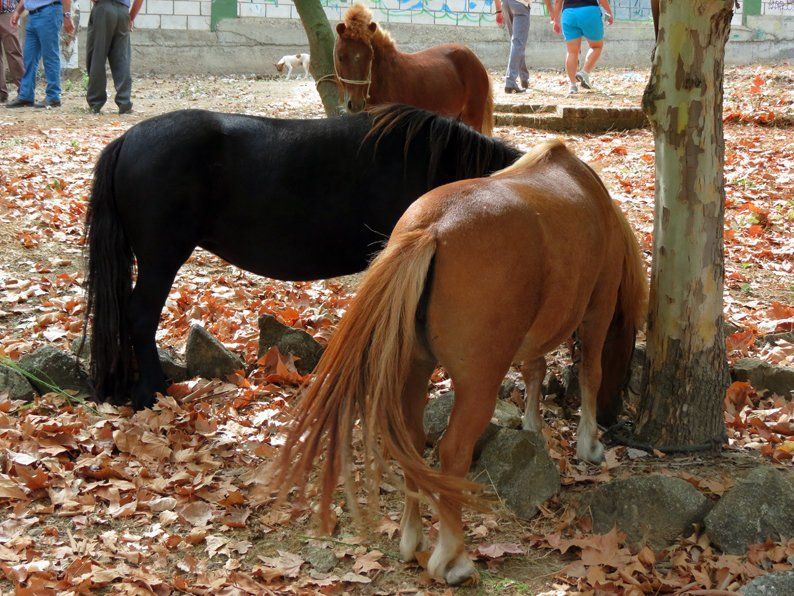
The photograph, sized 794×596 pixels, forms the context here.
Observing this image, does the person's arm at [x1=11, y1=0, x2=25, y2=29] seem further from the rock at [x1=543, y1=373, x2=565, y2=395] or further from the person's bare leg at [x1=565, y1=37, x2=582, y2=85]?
the rock at [x1=543, y1=373, x2=565, y2=395]

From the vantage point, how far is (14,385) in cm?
460

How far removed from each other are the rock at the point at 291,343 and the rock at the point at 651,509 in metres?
2.25

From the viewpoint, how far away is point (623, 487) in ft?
11.7

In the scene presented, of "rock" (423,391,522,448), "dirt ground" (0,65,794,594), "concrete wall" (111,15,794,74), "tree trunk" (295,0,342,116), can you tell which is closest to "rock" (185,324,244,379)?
"dirt ground" (0,65,794,594)

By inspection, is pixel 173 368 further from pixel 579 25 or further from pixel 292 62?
pixel 292 62

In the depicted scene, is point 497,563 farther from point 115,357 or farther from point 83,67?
point 83,67

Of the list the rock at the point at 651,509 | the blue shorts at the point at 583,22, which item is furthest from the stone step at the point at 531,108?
the rock at the point at 651,509

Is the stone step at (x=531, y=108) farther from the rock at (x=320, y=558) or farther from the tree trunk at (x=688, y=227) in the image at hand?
the rock at (x=320, y=558)

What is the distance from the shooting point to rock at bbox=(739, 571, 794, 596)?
2.69 metres

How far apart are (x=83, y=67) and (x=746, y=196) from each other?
15.0 meters

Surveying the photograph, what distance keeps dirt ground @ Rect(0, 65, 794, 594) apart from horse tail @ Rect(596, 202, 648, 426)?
0.29 meters

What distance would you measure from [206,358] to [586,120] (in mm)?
8155

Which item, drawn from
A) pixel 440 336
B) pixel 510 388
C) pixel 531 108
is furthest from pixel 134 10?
pixel 440 336

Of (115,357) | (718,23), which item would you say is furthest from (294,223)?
(718,23)
